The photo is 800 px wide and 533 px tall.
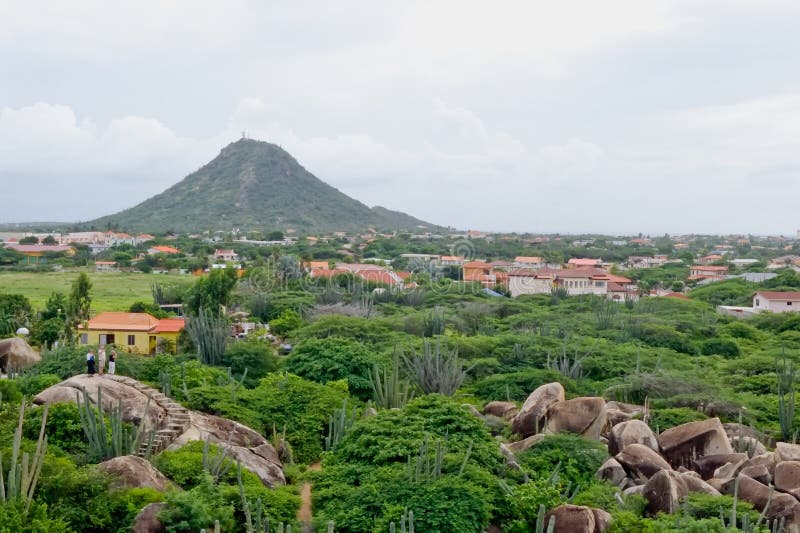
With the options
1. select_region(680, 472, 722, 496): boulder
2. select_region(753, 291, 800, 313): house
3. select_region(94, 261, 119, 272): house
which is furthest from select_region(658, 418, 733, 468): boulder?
select_region(94, 261, 119, 272): house

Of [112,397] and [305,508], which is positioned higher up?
[112,397]

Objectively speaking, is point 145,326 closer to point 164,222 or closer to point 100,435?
point 100,435

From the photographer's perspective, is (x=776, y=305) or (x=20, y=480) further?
(x=776, y=305)

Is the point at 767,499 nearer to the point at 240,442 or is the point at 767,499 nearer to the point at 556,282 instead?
the point at 240,442

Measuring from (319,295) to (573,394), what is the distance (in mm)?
20998

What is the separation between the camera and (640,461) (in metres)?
12.8

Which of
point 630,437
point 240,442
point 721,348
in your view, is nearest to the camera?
point 630,437

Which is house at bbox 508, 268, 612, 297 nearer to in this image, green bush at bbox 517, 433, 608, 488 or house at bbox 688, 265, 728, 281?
house at bbox 688, 265, 728, 281

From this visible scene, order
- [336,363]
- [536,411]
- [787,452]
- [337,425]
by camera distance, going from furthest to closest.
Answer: [336,363] → [536,411] → [337,425] → [787,452]

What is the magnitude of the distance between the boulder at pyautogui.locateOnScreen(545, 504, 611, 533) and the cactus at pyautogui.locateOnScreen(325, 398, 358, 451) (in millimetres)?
4663

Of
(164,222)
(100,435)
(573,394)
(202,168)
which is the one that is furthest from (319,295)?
(202,168)

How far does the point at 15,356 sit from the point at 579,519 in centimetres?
1725

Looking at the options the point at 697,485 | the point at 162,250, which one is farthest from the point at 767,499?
the point at 162,250

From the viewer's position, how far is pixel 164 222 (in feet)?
433
